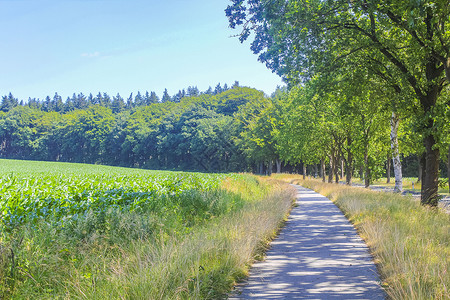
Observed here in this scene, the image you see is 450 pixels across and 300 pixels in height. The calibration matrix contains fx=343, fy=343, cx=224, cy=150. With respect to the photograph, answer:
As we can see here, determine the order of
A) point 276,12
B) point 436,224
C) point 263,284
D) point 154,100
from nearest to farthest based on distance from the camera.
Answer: point 263,284, point 436,224, point 276,12, point 154,100

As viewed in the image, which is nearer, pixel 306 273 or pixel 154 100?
pixel 306 273

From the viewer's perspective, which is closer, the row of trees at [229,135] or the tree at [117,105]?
the row of trees at [229,135]

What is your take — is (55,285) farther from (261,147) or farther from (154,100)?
(154,100)

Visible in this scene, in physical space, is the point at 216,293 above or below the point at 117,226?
below

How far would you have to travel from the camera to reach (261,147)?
5994 cm

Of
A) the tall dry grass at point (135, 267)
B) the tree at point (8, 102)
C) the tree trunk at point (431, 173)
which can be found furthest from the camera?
the tree at point (8, 102)

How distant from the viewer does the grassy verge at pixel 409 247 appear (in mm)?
4512

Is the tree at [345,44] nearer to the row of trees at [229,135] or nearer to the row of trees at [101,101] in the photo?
the row of trees at [229,135]

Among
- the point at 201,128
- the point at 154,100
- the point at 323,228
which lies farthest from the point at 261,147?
the point at 154,100

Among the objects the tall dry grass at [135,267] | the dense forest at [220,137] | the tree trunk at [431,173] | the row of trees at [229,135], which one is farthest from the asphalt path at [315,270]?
the dense forest at [220,137]

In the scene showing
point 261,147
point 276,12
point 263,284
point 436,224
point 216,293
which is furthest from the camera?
point 261,147

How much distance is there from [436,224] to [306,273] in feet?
15.4

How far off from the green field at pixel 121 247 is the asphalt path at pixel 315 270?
41cm

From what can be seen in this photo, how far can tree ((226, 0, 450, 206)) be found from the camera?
10.3 m
